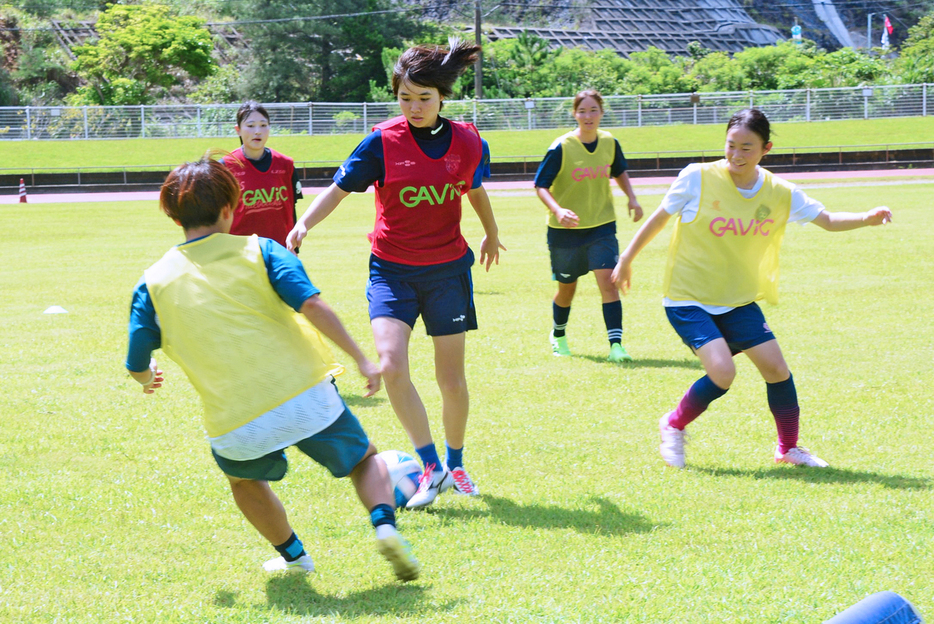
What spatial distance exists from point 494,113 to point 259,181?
4814cm

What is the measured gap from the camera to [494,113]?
53.7 meters

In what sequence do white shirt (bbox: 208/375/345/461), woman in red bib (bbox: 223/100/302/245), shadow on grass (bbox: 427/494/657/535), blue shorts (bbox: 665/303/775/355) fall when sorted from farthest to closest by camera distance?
1. woman in red bib (bbox: 223/100/302/245)
2. blue shorts (bbox: 665/303/775/355)
3. shadow on grass (bbox: 427/494/657/535)
4. white shirt (bbox: 208/375/345/461)

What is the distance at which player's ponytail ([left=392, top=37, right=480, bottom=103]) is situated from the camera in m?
4.38

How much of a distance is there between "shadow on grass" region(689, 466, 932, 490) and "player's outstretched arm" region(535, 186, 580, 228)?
7.21 ft

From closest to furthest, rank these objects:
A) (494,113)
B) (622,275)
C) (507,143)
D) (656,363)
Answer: (622,275) < (656,363) < (507,143) < (494,113)

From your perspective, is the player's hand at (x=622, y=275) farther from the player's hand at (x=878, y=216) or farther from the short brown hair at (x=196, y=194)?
the short brown hair at (x=196, y=194)

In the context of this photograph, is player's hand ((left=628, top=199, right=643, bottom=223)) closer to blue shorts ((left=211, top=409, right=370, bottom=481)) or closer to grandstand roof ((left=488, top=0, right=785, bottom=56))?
blue shorts ((left=211, top=409, right=370, bottom=481))

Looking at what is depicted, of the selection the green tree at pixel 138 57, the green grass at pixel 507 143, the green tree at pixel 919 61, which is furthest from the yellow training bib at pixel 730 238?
the green tree at pixel 138 57

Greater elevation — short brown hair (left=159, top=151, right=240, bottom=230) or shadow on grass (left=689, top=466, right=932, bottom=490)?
short brown hair (left=159, top=151, right=240, bottom=230)

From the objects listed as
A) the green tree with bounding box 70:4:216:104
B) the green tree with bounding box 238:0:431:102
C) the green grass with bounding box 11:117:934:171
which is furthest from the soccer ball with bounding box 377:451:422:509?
the green tree with bounding box 238:0:431:102

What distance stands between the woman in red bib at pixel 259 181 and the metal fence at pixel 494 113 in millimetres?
45670

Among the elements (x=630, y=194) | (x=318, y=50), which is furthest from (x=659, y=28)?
(x=630, y=194)

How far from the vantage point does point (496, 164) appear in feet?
133

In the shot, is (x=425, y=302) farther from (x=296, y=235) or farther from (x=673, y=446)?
(x=673, y=446)
